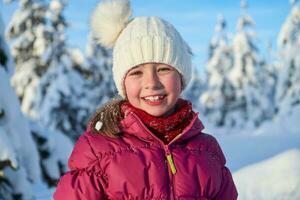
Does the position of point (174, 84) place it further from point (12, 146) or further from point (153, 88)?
point (12, 146)

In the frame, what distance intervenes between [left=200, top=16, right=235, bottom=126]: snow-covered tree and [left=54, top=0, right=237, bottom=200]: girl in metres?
49.5

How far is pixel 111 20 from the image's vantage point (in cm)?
331

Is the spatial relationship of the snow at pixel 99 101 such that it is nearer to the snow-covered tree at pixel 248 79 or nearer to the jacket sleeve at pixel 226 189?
the snow-covered tree at pixel 248 79

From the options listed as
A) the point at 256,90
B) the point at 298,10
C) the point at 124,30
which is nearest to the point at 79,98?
the point at 298,10

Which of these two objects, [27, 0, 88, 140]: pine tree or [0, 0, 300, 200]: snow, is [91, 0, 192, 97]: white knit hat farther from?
[27, 0, 88, 140]: pine tree

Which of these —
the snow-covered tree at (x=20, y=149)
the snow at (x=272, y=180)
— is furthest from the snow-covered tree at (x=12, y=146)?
the snow at (x=272, y=180)

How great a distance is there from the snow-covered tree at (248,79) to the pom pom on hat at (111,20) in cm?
4575

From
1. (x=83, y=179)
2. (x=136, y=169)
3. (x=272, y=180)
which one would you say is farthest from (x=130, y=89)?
(x=272, y=180)

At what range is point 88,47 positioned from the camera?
148ft

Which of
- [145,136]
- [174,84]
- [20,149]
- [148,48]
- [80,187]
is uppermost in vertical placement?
[148,48]

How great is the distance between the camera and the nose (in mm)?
2969

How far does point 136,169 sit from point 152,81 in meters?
0.48

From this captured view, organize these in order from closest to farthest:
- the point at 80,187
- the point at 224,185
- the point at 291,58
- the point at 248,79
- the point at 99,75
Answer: the point at 80,187 → the point at 224,185 → the point at 291,58 → the point at 99,75 → the point at 248,79

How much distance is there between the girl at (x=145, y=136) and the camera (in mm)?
2869
